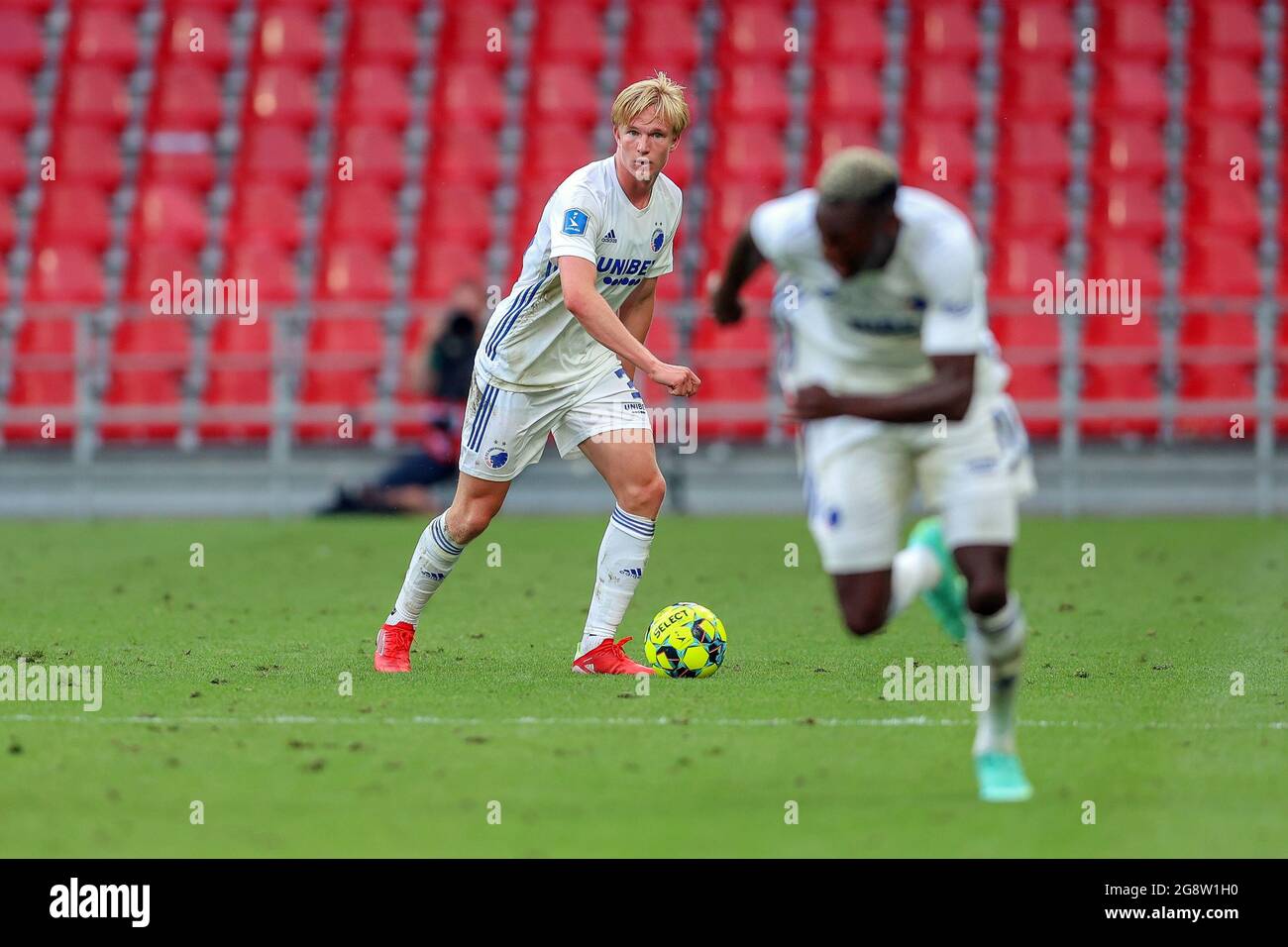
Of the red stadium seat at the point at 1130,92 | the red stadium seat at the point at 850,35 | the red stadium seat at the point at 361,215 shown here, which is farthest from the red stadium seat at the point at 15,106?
the red stadium seat at the point at 1130,92

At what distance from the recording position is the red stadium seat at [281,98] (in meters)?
21.2

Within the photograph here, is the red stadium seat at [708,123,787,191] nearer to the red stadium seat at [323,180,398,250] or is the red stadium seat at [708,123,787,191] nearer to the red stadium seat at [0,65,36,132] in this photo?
the red stadium seat at [323,180,398,250]

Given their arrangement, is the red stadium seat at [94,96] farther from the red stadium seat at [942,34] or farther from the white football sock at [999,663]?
the white football sock at [999,663]

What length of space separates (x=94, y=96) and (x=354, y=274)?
3892 millimetres

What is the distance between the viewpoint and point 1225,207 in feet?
64.8

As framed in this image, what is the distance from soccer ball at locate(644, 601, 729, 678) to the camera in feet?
26.0

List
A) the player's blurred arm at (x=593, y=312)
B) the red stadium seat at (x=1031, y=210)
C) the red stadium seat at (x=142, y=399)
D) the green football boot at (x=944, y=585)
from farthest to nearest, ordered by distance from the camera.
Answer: the red stadium seat at (x=1031, y=210), the red stadium seat at (x=142, y=399), the player's blurred arm at (x=593, y=312), the green football boot at (x=944, y=585)

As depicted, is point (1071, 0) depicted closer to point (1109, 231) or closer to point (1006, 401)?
point (1109, 231)

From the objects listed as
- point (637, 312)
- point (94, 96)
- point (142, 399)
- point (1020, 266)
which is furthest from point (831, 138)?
point (637, 312)

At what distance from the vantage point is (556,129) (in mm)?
20797

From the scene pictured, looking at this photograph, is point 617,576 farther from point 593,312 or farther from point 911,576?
point 911,576

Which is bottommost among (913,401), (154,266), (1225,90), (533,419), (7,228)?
(913,401)

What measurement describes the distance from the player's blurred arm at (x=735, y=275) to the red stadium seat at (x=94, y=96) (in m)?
16.5

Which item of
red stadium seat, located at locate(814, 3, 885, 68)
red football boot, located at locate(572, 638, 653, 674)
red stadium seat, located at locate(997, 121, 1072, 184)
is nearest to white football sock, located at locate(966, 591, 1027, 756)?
red football boot, located at locate(572, 638, 653, 674)
